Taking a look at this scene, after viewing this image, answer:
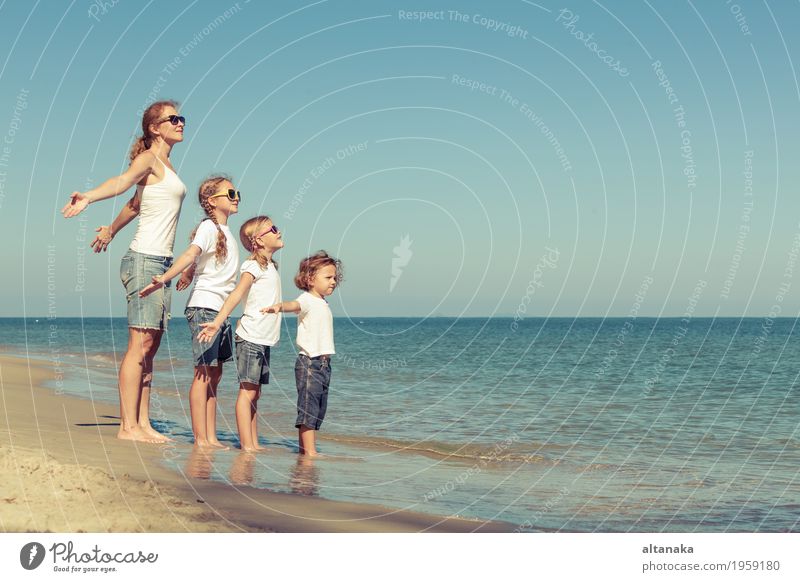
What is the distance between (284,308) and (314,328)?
17.9 inches

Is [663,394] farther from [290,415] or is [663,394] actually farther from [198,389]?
[198,389]

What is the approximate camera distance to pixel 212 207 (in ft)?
26.9

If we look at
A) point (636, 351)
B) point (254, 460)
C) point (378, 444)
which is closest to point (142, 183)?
point (254, 460)

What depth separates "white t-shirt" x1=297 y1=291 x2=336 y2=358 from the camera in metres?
8.59

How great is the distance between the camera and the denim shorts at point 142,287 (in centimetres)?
739

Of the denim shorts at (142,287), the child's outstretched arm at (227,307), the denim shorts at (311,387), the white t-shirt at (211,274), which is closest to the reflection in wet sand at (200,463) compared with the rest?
the denim shorts at (311,387)

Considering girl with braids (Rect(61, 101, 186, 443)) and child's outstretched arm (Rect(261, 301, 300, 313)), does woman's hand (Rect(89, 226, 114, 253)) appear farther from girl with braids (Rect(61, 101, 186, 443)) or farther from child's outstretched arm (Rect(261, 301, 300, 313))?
child's outstretched arm (Rect(261, 301, 300, 313))

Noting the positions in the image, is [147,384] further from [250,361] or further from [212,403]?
[250,361]

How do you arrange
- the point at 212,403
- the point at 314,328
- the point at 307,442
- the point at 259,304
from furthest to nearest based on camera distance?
the point at 307,442
the point at 314,328
the point at 212,403
the point at 259,304

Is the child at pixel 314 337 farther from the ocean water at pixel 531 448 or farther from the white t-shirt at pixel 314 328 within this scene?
the ocean water at pixel 531 448

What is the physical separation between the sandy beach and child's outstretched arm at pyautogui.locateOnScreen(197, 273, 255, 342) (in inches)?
44.3

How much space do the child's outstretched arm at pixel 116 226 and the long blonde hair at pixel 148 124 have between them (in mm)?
424
